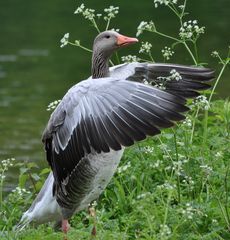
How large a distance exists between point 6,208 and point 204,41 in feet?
37.8

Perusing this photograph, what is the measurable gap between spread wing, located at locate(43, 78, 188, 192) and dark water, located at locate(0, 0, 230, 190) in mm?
4429

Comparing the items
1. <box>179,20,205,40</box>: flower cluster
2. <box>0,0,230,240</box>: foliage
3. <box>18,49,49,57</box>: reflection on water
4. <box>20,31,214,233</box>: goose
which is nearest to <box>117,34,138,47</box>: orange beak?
<box>20,31,214,233</box>: goose

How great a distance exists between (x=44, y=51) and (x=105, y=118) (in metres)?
13.6

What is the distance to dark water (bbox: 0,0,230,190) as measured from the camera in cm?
1359

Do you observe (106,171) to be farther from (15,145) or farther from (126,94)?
(15,145)

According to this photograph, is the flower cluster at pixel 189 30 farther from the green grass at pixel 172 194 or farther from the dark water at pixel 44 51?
the dark water at pixel 44 51

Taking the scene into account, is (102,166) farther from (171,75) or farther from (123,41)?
(123,41)

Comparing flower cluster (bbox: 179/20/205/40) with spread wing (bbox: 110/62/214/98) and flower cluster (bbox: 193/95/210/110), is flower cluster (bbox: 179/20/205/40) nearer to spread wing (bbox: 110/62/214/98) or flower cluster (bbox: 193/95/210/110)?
spread wing (bbox: 110/62/214/98)

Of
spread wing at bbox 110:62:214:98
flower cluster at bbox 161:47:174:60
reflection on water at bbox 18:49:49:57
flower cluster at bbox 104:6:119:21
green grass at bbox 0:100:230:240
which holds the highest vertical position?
flower cluster at bbox 104:6:119:21

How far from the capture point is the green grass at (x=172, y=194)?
6.07 m

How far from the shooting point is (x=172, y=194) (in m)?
6.14

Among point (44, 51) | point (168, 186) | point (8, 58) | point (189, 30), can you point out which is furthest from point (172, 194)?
point (44, 51)

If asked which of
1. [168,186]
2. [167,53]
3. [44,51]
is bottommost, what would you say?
[44,51]

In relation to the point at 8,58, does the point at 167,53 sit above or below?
above
